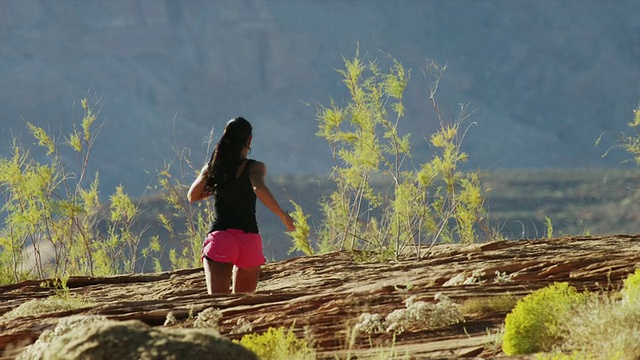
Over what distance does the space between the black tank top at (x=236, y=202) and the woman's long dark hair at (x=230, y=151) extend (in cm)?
6

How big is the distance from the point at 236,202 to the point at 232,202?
0.03 meters

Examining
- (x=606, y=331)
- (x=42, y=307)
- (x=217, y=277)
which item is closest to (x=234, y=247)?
(x=217, y=277)

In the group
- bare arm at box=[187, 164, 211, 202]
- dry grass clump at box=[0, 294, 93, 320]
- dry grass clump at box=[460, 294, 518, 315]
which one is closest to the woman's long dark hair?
bare arm at box=[187, 164, 211, 202]

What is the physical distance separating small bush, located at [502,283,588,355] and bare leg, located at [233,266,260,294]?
2.43 metres

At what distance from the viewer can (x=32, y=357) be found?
3.81m

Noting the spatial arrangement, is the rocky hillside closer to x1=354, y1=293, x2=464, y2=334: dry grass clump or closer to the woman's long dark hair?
x1=354, y1=293, x2=464, y2=334: dry grass clump

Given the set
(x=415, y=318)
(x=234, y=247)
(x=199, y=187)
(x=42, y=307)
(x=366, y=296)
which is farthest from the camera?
(x=42, y=307)

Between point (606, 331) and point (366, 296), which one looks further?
point (366, 296)

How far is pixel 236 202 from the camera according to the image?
248 inches

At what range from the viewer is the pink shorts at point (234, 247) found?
6246mm

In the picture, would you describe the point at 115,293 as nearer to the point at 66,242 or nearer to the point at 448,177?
the point at 66,242

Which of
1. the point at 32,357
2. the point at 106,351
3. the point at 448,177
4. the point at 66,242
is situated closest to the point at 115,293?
the point at 66,242

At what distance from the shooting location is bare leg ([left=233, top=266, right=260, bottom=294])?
6.40 m

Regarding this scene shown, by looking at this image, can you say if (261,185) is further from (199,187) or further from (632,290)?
(632,290)
